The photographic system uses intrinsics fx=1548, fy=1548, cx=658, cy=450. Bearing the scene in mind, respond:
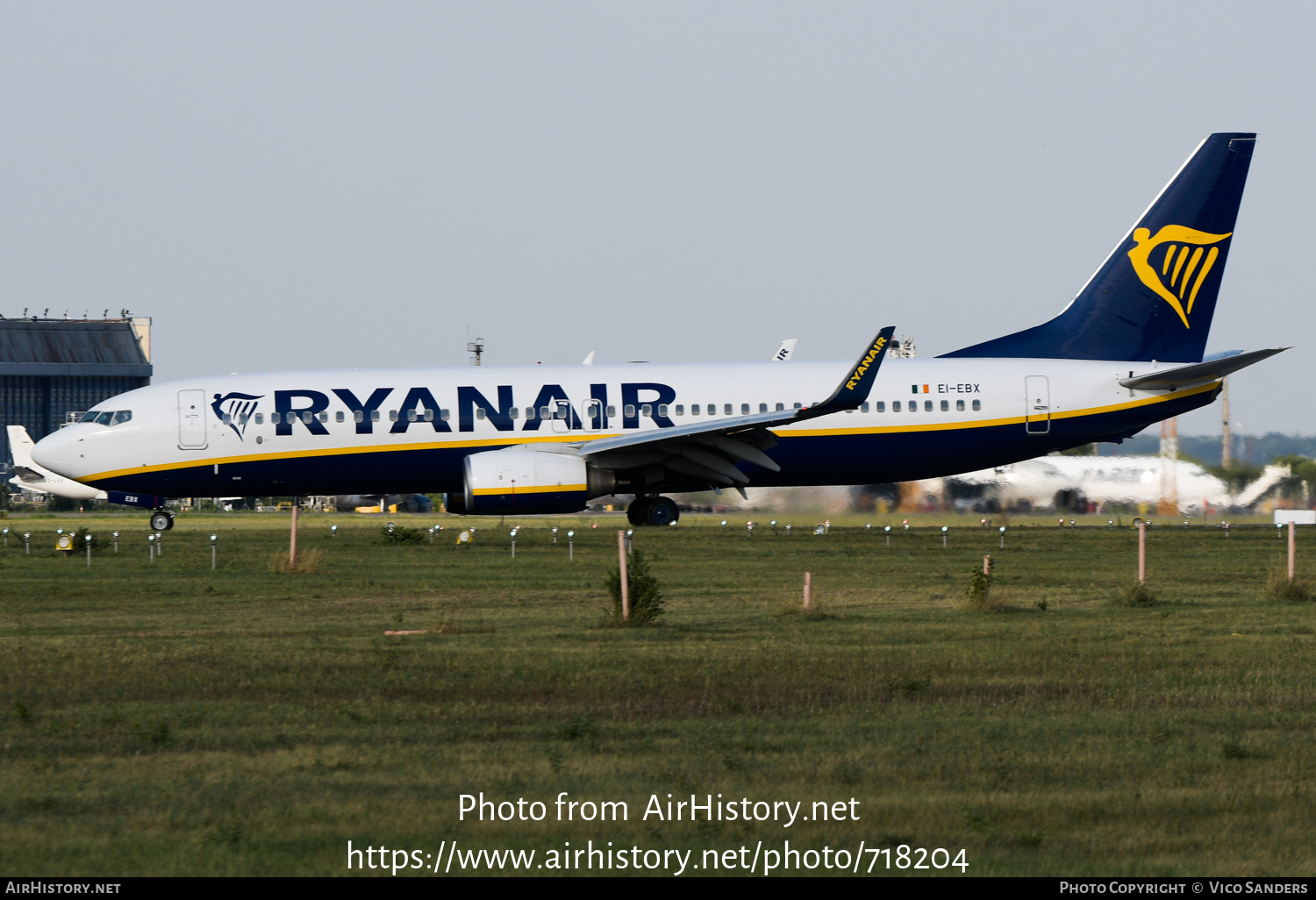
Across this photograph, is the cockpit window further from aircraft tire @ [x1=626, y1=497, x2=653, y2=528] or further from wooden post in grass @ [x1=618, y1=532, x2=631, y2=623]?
wooden post in grass @ [x1=618, y1=532, x2=631, y2=623]

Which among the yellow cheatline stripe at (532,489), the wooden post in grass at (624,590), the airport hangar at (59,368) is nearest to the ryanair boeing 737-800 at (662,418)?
the yellow cheatline stripe at (532,489)

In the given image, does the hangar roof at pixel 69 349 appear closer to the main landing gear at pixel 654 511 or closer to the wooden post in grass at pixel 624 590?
the main landing gear at pixel 654 511

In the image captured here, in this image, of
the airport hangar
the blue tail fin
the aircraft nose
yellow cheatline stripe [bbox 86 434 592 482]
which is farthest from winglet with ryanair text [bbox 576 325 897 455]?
the airport hangar

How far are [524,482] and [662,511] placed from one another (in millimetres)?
4602

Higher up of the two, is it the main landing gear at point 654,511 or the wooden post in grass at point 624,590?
the main landing gear at point 654,511

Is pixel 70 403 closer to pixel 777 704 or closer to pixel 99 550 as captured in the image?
pixel 99 550

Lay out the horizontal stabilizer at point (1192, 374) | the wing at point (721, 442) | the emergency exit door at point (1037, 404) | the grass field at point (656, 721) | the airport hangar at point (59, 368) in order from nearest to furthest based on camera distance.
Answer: the grass field at point (656, 721) < the wing at point (721, 442) < the horizontal stabilizer at point (1192, 374) < the emergency exit door at point (1037, 404) < the airport hangar at point (59, 368)

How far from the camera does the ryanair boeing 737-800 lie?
3328 centimetres

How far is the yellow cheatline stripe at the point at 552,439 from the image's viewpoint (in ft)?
109

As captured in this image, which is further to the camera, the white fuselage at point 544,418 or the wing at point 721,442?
the white fuselage at point 544,418

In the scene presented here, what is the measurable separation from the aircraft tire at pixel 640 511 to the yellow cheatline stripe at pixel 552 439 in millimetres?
2470
